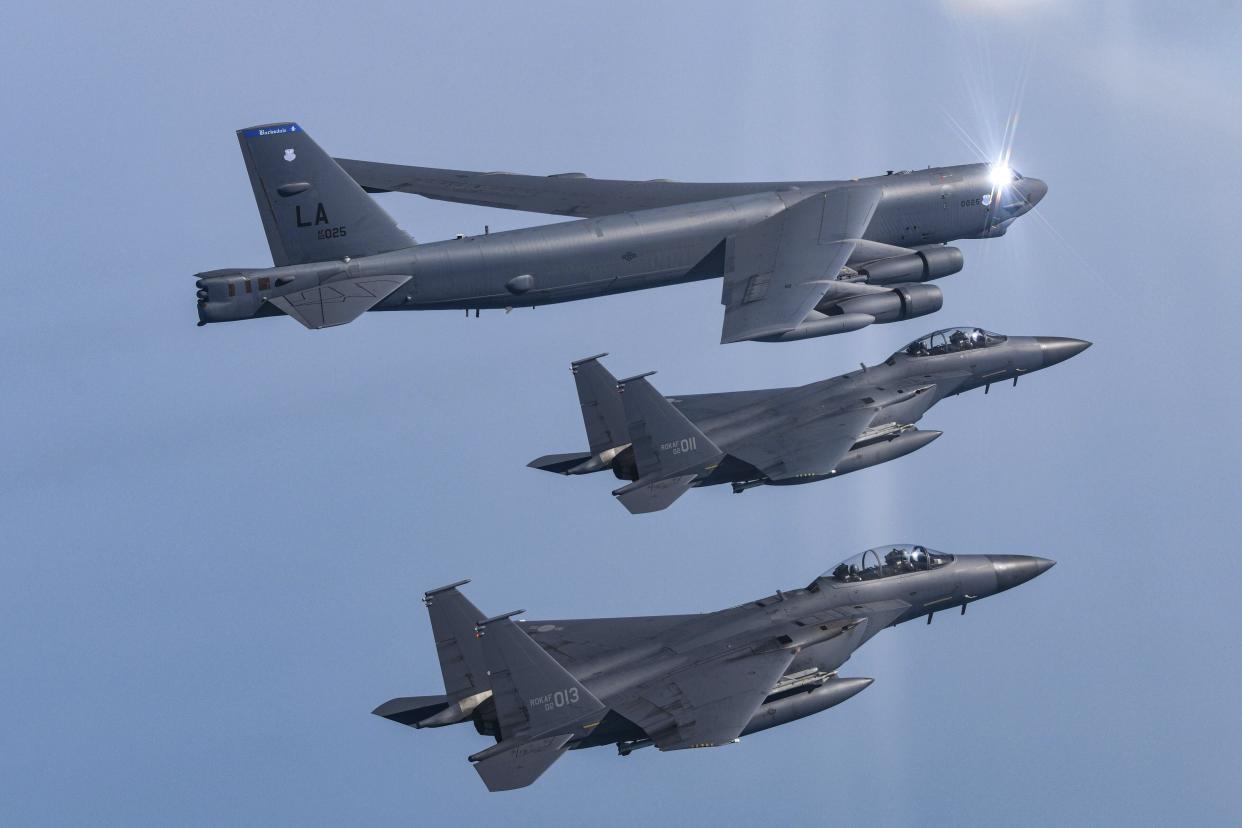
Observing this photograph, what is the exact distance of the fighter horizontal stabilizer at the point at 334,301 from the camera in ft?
180

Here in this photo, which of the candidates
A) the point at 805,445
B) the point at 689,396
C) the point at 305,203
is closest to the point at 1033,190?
the point at 689,396

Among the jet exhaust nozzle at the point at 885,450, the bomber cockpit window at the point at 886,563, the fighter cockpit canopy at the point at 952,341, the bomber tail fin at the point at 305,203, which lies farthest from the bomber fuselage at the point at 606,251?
the bomber cockpit window at the point at 886,563

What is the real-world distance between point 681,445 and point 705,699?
362 inches

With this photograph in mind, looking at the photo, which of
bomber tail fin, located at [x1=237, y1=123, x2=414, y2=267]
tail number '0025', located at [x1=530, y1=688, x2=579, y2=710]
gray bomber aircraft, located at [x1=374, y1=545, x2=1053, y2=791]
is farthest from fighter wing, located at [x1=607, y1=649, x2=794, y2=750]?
bomber tail fin, located at [x1=237, y1=123, x2=414, y2=267]

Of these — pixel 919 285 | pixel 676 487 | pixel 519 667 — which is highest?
pixel 919 285

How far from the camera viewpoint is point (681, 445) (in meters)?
52.8

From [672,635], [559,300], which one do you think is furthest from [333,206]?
[672,635]

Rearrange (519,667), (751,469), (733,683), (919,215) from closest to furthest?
(519,667) → (733,683) → (751,469) → (919,215)

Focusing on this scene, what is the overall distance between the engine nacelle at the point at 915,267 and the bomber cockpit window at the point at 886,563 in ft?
44.6

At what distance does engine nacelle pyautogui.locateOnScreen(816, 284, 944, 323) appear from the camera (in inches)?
2347

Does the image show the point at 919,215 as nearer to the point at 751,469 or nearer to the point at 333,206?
the point at 751,469

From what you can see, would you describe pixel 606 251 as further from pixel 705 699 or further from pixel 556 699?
pixel 556 699

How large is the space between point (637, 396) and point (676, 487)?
284cm

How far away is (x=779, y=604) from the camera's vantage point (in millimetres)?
49969
